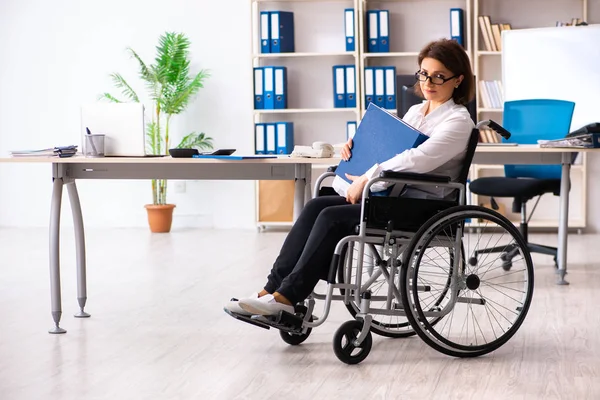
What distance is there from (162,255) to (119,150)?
1.94 m

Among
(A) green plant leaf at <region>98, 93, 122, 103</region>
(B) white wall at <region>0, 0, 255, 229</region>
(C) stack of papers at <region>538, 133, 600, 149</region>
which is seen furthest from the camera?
(B) white wall at <region>0, 0, 255, 229</region>

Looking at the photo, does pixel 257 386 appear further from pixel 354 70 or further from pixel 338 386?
pixel 354 70

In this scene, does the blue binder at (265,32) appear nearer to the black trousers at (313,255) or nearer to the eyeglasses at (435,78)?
the eyeglasses at (435,78)

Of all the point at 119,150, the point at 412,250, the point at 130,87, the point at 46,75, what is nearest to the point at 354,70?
the point at 130,87

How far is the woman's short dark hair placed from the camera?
9.96 ft

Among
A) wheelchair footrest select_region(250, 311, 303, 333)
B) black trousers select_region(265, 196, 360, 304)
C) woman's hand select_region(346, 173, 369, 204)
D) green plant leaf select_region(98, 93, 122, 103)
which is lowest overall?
wheelchair footrest select_region(250, 311, 303, 333)

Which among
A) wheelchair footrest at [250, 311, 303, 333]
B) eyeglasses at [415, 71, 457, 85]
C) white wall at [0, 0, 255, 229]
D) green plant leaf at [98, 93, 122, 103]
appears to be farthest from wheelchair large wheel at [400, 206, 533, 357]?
green plant leaf at [98, 93, 122, 103]

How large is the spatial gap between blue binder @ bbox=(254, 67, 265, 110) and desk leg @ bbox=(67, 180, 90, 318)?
292 centimetres

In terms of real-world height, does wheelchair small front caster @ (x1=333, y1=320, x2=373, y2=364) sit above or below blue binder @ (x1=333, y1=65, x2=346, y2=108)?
below

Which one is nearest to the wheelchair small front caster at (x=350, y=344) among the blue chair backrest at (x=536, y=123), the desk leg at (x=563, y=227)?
the desk leg at (x=563, y=227)

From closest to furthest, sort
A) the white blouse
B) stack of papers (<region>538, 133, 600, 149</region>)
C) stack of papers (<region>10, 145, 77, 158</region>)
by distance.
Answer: the white blouse
stack of papers (<region>10, 145, 77, 158</region>)
stack of papers (<region>538, 133, 600, 149</region>)

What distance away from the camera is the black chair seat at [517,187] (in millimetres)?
4633

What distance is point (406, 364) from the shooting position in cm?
290

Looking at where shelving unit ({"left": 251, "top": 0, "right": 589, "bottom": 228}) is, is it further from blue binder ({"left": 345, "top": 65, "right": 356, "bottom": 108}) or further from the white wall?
the white wall
